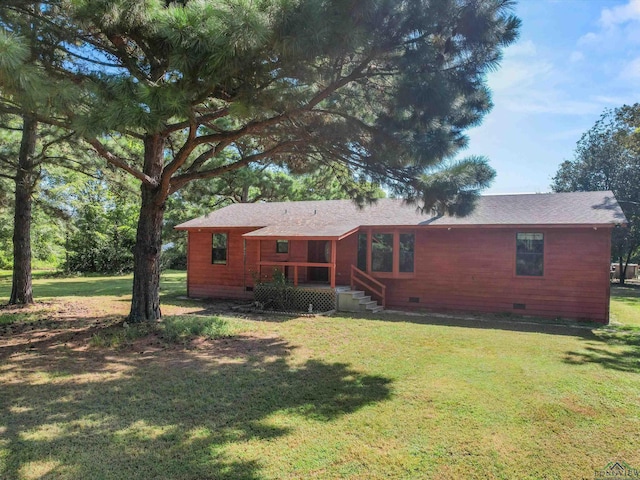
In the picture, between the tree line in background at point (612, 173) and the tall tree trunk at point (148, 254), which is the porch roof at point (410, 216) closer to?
the tall tree trunk at point (148, 254)

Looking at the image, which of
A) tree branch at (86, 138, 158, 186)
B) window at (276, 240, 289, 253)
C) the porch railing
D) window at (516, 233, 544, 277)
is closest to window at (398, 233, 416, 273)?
the porch railing

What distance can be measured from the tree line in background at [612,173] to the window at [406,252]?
18.3 metres

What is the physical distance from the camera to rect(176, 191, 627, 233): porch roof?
10266mm

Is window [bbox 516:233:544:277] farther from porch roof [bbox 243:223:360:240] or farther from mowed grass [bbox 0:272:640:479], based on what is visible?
porch roof [bbox 243:223:360:240]

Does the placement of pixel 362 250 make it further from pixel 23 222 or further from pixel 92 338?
pixel 23 222

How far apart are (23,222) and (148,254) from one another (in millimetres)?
5021

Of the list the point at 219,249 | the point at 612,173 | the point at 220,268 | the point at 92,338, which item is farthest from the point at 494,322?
the point at 612,173

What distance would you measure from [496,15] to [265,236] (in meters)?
8.37

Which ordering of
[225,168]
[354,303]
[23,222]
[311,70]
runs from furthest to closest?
[354,303]
[23,222]
[225,168]
[311,70]

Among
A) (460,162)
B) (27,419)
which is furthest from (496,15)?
(27,419)

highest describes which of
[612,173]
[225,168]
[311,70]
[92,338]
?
[612,173]


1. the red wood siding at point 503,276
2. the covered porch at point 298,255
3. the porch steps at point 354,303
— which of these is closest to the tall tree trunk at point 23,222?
the covered porch at point 298,255

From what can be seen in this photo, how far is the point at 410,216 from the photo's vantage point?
1231 centimetres

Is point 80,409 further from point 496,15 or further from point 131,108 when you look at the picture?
point 496,15
